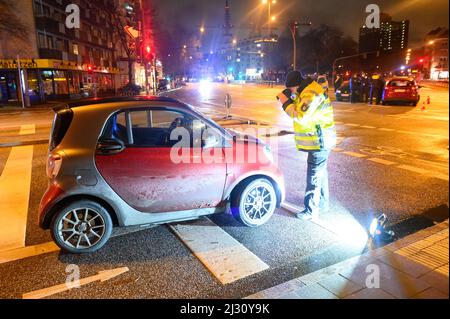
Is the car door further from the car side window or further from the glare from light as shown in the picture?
the glare from light

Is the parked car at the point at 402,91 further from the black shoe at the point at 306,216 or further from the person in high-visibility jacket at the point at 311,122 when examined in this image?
the black shoe at the point at 306,216

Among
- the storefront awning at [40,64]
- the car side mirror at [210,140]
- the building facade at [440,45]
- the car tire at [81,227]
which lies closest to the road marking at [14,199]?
the car tire at [81,227]

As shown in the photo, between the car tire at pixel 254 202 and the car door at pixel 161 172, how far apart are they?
27cm

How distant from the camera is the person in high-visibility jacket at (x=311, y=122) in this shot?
4918mm

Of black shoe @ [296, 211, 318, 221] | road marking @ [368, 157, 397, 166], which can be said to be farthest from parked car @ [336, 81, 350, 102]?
black shoe @ [296, 211, 318, 221]

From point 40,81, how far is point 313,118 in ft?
116

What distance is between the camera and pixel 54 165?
4.21 metres

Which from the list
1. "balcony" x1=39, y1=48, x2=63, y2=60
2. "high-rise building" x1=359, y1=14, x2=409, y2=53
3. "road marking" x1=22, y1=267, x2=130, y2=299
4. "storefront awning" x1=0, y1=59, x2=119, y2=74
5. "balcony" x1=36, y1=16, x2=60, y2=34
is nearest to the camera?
"road marking" x1=22, y1=267, x2=130, y2=299

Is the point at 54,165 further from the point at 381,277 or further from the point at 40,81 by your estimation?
the point at 40,81

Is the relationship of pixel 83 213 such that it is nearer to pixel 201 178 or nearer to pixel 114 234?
pixel 114 234

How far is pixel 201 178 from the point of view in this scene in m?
4.65

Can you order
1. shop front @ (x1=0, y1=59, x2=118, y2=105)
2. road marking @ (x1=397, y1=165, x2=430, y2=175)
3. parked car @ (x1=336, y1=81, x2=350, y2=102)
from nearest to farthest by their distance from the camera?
road marking @ (x1=397, y1=165, x2=430, y2=175)
parked car @ (x1=336, y1=81, x2=350, y2=102)
shop front @ (x1=0, y1=59, x2=118, y2=105)

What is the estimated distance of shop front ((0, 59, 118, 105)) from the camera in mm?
32031

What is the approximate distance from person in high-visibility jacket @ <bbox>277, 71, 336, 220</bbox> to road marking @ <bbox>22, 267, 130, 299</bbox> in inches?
107
